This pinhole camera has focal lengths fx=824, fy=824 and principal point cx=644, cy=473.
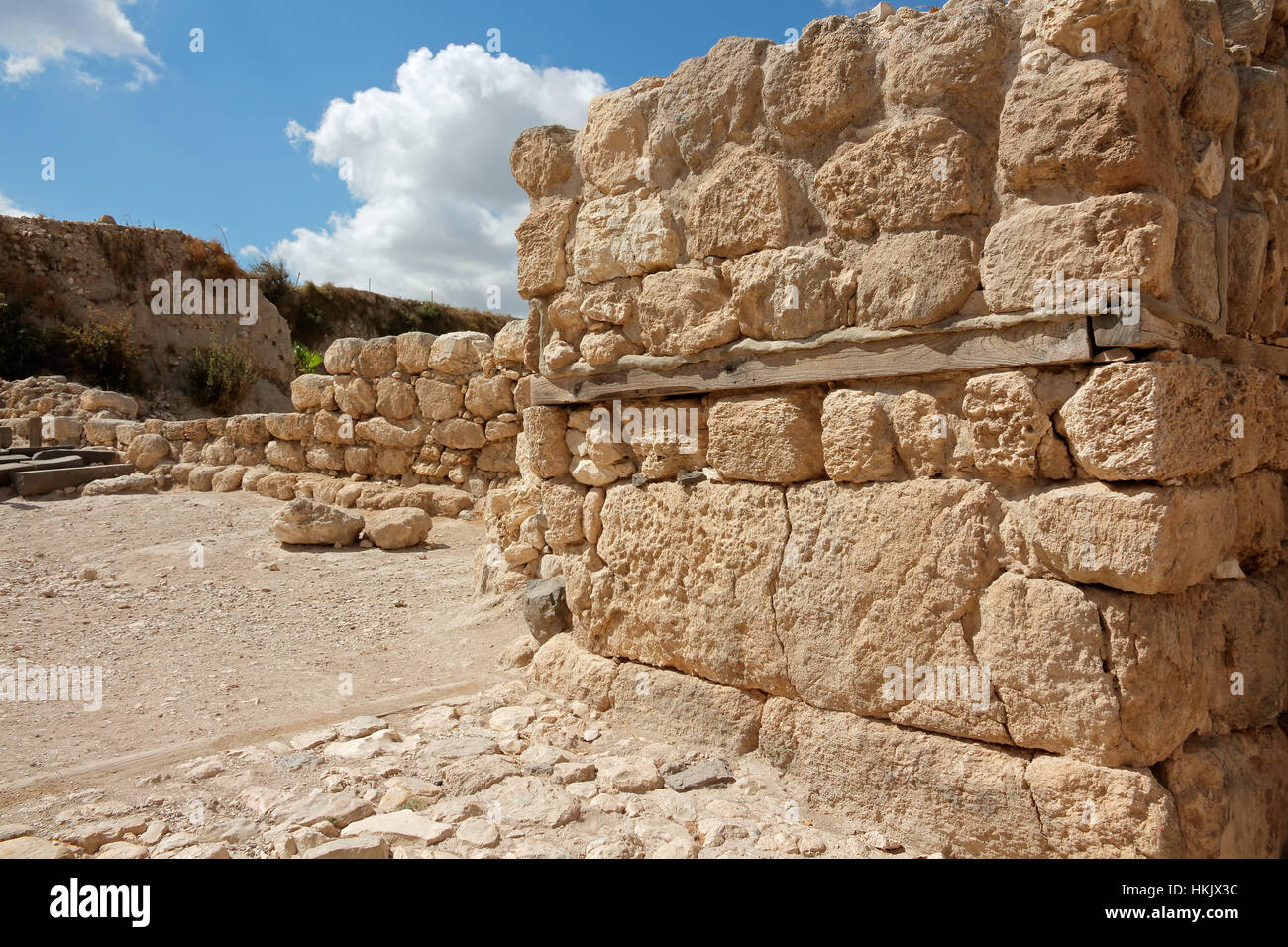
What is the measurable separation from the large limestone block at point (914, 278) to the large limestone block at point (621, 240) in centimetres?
85

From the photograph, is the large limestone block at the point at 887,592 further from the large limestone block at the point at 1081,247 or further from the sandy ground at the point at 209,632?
the sandy ground at the point at 209,632

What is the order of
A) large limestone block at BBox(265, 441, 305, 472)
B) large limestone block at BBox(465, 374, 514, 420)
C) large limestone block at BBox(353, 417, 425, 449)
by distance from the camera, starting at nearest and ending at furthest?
large limestone block at BBox(465, 374, 514, 420) → large limestone block at BBox(353, 417, 425, 449) → large limestone block at BBox(265, 441, 305, 472)

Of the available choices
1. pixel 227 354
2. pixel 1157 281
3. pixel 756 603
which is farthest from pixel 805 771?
pixel 227 354

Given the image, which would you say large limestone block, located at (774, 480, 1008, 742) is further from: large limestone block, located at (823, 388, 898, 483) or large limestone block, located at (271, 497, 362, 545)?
large limestone block, located at (271, 497, 362, 545)

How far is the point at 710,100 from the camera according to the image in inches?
120

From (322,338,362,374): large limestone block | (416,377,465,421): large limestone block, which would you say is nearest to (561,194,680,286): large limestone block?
(416,377,465,421): large limestone block

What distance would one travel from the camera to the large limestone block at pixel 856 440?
258cm

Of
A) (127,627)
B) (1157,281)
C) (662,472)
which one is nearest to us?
(1157,281)

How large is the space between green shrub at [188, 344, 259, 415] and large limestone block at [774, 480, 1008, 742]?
51.5 feet

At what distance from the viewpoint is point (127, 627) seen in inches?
187

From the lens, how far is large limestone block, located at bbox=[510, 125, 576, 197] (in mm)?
3594

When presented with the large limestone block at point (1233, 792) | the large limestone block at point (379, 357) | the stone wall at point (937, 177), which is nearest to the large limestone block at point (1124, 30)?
the stone wall at point (937, 177)

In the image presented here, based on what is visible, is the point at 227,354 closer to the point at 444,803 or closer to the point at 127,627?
the point at 127,627

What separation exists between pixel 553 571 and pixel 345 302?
66.2 feet
